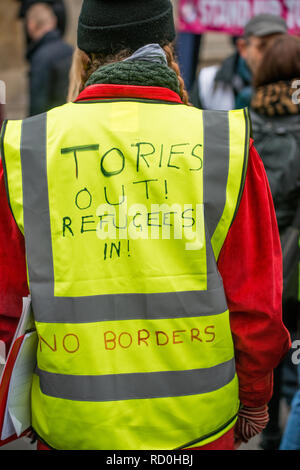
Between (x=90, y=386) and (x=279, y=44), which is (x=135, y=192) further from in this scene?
(x=279, y=44)

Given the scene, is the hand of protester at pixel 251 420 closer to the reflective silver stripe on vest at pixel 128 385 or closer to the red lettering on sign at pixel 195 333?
the reflective silver stripe on vest at pixel 128 385

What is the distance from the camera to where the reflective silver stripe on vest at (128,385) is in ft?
4.98

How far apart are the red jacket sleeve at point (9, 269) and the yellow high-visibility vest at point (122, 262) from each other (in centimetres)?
4

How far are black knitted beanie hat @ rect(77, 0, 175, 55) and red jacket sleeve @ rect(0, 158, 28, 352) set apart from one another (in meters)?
0.46

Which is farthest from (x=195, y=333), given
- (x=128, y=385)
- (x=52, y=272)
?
(x=52, y=272)

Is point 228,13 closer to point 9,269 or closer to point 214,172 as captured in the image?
point 214,172

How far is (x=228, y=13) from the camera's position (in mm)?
4773

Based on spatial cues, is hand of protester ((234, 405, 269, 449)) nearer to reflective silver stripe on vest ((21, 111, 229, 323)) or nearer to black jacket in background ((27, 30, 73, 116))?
reflective silver stripe on vest ((21, 111, 229, 323))

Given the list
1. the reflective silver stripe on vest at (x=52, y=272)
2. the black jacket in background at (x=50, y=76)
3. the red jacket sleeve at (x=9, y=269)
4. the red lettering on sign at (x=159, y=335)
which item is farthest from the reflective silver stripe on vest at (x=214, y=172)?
the black jacket in background at (x=50, y=76)

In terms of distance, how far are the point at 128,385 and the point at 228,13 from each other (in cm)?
395
